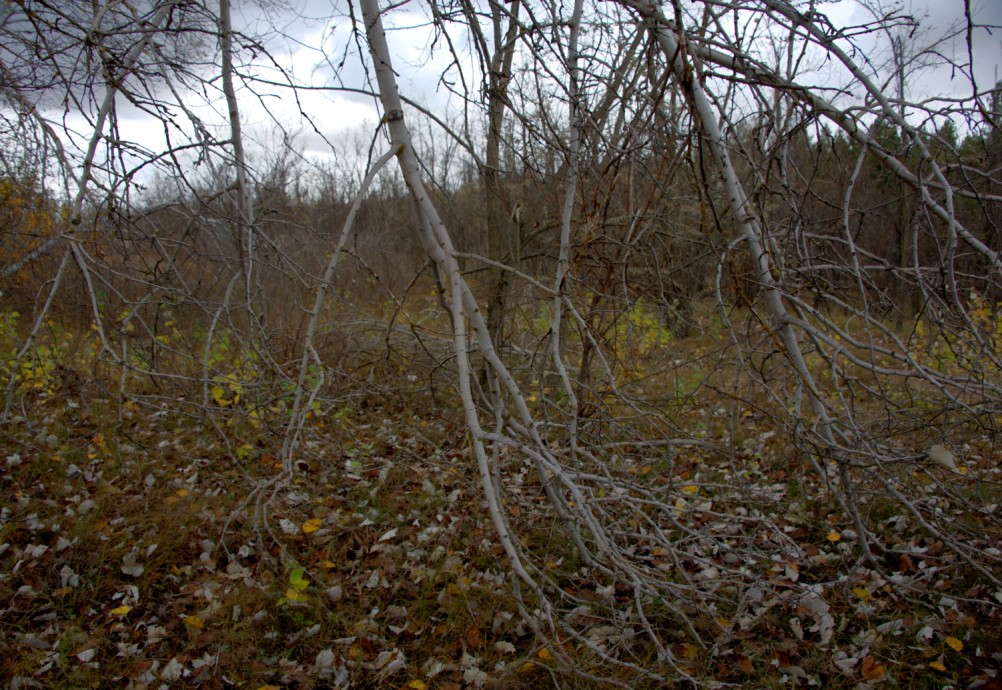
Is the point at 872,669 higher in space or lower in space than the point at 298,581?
lower

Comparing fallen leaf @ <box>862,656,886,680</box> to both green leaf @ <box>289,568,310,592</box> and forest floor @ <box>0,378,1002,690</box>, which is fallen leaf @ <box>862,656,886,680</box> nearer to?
forest floor @ <box>0,378,1002,690</box>

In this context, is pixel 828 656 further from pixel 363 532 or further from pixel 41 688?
pixel 41 688

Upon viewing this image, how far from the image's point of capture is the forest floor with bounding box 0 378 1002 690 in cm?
278

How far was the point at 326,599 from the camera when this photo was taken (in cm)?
327

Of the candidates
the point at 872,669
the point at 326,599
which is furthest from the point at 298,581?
the point at 872,669

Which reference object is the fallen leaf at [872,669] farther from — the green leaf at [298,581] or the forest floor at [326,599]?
the green leaf at [298,581]

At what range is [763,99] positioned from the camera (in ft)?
8.25

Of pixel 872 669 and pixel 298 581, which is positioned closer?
pixel 872 669

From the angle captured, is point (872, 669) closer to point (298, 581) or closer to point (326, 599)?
point (326, 599)

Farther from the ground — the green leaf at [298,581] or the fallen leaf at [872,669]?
the green leaf at [298,581]

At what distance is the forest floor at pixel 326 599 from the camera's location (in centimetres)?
278

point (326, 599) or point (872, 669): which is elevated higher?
point (326, 599)

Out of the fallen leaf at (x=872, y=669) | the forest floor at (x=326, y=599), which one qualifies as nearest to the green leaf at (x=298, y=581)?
the forest floor at (x=326, y=599)

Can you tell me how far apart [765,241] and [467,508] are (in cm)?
250
